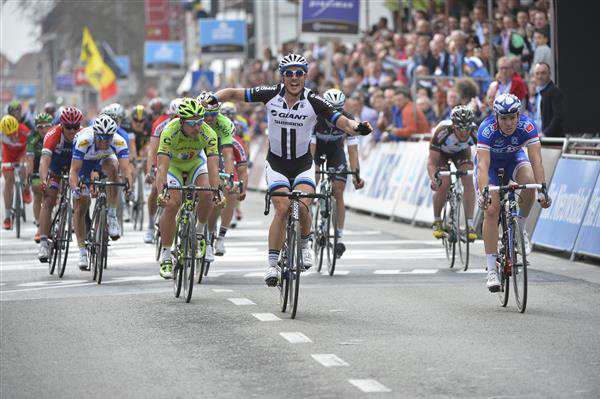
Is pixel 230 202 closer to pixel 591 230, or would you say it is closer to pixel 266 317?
pixel 591 230

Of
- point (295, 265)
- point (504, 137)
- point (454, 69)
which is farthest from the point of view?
point (454, 69)

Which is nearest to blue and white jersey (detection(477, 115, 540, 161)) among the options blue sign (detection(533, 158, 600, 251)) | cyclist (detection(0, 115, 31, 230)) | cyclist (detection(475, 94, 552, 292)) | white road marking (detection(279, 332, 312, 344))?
cyclist (detection(475, 94, 552, 292))

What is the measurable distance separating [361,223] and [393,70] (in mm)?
5602

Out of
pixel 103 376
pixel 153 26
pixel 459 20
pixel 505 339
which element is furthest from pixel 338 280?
pixel 153 26

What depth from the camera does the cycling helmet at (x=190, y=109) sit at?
13906 mm

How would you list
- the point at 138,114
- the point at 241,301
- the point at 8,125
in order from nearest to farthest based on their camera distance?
the point at 241,301, the point at 8,125, the point at 138,114

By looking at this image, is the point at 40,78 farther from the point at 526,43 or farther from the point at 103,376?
the point at 103,376

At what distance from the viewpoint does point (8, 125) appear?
23.4 meters

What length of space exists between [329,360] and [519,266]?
3.07m

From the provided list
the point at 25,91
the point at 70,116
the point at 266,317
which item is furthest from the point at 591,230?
the point at 25,91

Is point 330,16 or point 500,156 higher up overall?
point 330,16

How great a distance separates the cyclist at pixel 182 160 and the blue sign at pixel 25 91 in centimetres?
13301

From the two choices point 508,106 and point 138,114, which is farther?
point 138,114

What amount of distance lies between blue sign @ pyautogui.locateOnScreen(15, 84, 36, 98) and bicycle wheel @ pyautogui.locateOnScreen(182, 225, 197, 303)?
440ft
